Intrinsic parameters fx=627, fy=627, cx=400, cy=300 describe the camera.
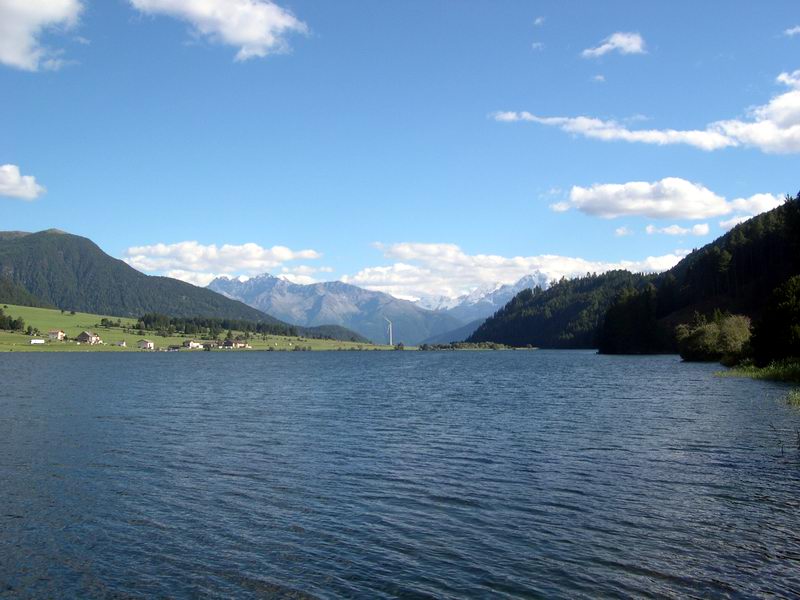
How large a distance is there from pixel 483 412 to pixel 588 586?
42.9 meters

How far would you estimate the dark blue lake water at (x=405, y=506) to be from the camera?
63.0ft

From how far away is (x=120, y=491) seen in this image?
1190 inches

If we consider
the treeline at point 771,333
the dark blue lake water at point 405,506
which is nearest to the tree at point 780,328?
the treeline at point 771,333

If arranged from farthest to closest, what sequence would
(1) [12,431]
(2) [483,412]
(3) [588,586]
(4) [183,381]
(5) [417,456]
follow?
(4) [183,381]
(2) [483,412]
(1) [12,431]
(5) [417,456]
(3) [588,586]

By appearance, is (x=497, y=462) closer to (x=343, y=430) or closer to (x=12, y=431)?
(x=343, y=430)

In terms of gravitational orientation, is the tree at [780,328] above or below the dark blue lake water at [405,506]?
above

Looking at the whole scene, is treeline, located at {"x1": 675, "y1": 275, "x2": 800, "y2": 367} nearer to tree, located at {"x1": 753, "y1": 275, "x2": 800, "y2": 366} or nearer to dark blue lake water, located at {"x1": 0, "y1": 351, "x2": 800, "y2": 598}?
tree, located at {"x1": 753, "y1": 275, "x2": 800, "y2": 366}

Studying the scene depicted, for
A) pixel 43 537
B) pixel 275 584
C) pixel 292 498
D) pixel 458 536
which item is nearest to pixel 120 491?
pixel 43 537

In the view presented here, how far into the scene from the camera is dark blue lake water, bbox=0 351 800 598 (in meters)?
19.2

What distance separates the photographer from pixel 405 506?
88.6 feet

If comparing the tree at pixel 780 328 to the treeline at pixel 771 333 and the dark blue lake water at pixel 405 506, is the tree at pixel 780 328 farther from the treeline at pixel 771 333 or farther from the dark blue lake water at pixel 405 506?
the dark blue lake water at pixel 405 506

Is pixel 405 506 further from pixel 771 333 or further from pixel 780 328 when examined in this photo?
pixel 771 333

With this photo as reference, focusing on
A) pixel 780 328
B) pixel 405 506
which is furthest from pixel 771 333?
pixel 405 506

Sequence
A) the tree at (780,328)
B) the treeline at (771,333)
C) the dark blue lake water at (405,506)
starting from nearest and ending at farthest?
Result: the dark blue lake water at (405,506) < the tree at (780,328) < the treeline at (771,333)
